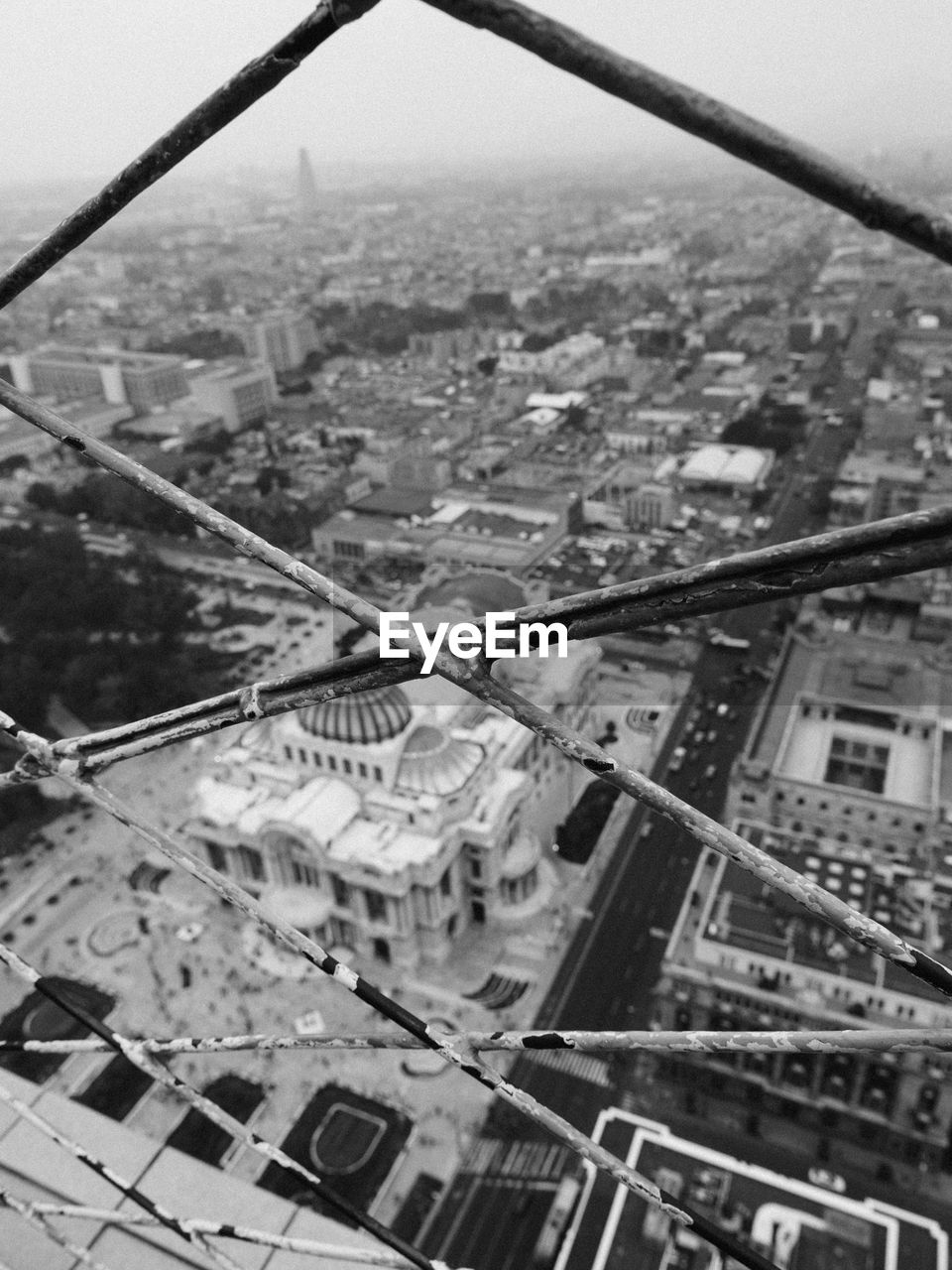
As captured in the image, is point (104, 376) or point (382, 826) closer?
point (382, 826)

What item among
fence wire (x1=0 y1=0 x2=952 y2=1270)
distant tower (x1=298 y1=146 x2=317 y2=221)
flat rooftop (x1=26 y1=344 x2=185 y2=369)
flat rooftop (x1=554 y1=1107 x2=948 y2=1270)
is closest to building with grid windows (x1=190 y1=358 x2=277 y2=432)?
flat rooftop (x1=26 y1=344 x2=185 y2=369)

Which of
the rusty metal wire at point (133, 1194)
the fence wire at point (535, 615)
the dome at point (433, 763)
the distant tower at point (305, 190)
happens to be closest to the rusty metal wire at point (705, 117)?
the fence wire at point (535, 615)

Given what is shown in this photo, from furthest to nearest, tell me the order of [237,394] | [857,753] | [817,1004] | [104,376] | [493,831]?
[104,376]
[237,394]
[857,753]
[493,831]
[817,1004]

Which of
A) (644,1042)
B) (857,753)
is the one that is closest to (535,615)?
(644,1042)

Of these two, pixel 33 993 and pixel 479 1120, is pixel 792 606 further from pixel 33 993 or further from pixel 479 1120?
pixel 33 993

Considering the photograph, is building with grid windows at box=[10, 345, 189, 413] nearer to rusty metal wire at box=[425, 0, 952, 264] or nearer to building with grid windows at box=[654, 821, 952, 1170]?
building with grid windows at box=[654, 821, 952, 1170]

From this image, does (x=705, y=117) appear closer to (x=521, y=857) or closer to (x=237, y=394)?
(x=521, y=857)
